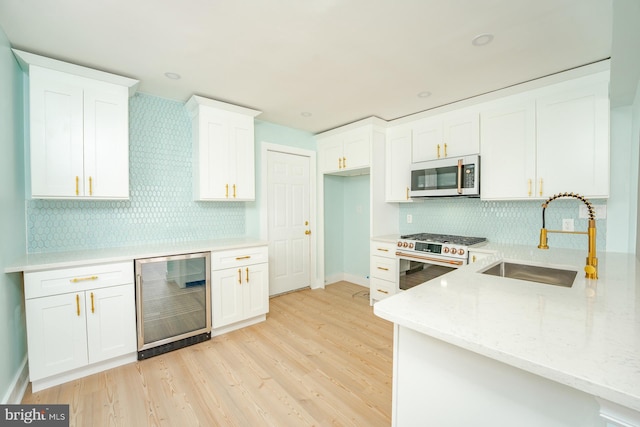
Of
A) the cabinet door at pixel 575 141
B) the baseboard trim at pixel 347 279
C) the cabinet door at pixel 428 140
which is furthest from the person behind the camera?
the baseboard trim at pixel 347 279

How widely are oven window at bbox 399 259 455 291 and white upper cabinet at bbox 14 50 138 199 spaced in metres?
3.08

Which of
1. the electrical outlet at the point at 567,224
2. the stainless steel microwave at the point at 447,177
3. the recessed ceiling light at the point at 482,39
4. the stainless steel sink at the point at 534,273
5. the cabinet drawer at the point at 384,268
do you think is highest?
the recessed ceiling light at the point at 482,39

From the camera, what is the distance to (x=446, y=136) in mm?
3135

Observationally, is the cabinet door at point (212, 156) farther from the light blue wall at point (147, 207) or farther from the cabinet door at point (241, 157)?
the light blue wall at point (147, 207)

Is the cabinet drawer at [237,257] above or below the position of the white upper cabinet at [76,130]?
below

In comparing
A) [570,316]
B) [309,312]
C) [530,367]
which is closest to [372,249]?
[309,312]

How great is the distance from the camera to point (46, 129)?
6.96ft

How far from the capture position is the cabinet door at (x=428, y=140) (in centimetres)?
319

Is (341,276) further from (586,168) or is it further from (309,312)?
(586,168)

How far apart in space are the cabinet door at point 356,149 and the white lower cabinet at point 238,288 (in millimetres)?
1728

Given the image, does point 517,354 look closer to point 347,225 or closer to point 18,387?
point 18,387

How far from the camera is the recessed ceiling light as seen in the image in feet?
6.17

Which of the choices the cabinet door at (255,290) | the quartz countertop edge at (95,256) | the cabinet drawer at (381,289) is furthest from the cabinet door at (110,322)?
the cabinet drawer at (381,289)

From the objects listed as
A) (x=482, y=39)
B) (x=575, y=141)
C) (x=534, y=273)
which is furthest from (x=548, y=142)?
(x=534, y=273)
